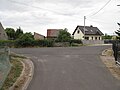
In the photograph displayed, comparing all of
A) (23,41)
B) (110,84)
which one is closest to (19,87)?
(110,84)

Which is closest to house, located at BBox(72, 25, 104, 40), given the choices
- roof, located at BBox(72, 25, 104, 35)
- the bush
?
roof, located at BBox(72, 25, 104, 35)

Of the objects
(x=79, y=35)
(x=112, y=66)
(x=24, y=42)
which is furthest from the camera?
(x=79, y=35)

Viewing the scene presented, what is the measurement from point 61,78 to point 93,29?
6800cm

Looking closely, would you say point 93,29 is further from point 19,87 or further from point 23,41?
point 19,87

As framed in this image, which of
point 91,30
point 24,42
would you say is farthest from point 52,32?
point 24,42

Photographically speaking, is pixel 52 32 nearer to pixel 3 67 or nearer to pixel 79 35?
pixel 79 35

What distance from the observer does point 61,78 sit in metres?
13.3

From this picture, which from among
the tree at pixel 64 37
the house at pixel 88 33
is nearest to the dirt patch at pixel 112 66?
the tree at pixel 64 37

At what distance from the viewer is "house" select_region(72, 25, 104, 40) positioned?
2985 inches

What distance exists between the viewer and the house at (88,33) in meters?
75.8

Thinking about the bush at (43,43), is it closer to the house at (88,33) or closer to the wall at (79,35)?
the house at (88,33)

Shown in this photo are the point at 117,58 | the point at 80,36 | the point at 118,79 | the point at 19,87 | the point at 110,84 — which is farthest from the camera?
the point at 80,36

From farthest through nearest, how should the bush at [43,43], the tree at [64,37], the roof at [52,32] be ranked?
the roof at [52,32]
the tree at [64,37]
the bush at [43,43]

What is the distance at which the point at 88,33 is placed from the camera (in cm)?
7612
